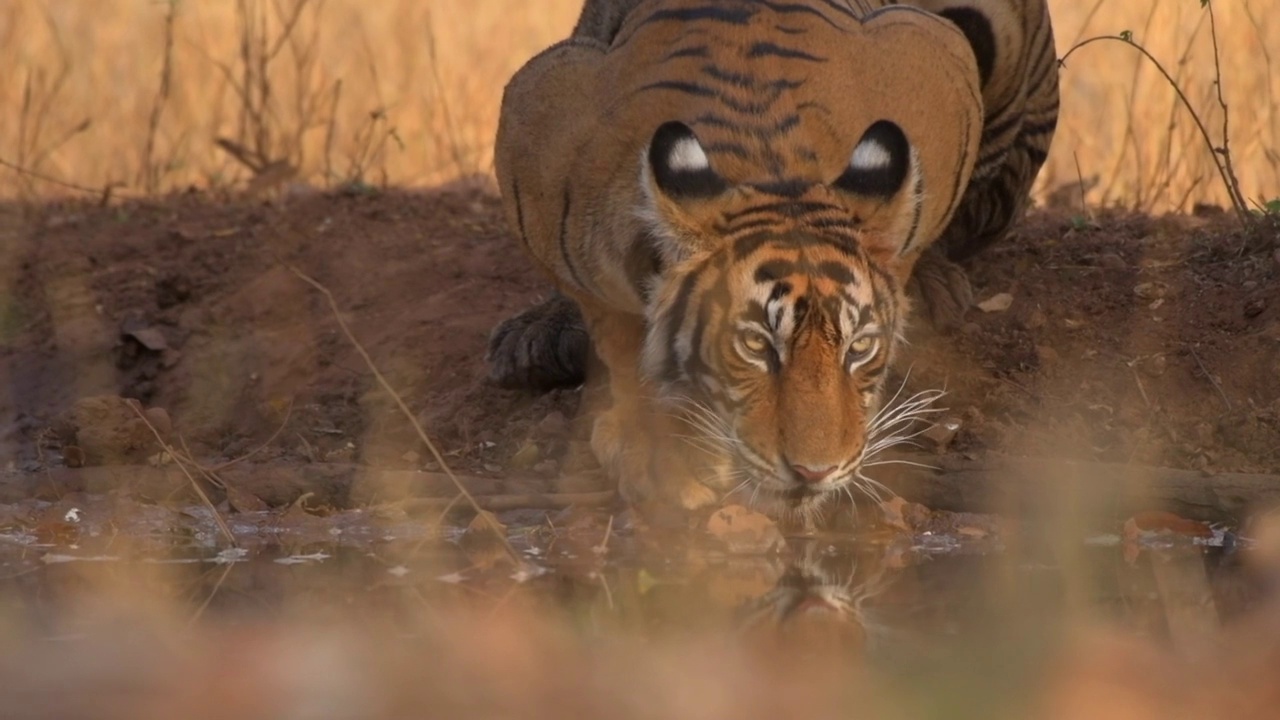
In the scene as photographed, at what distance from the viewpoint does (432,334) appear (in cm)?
614

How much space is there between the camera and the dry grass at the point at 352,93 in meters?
7.75

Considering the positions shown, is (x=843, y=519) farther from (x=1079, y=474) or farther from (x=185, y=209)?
(x=185, y=209)

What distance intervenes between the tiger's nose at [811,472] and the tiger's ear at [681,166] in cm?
68

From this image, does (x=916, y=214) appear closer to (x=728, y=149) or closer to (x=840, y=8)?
(x=728, y=149)

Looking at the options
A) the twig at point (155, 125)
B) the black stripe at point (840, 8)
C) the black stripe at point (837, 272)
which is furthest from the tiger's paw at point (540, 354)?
the twig at point (155, 125)

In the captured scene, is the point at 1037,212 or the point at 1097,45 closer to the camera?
the point at 1037,212

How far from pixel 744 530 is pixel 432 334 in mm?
2144

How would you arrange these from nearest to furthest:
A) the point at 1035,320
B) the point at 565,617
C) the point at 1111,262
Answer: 1. the point at 565,617
2. the point at 1035,320
3. the point at 1111,262

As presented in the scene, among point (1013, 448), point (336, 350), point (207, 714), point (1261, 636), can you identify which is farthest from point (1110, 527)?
point (336, 350)

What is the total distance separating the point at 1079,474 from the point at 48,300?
421 centimetres

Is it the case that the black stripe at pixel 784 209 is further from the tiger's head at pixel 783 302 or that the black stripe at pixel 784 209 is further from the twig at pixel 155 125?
the twig at pixel 155 125

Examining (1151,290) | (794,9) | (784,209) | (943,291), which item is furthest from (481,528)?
(1151,290)

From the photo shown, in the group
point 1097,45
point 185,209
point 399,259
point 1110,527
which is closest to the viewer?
point 1110,527

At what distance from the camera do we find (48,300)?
6930 millimetres
